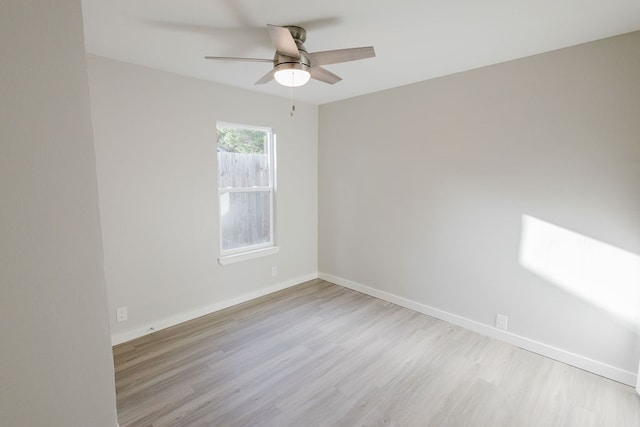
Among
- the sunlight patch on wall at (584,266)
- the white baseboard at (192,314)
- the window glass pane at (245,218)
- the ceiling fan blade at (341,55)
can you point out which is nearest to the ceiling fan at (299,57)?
the ceiling fan blade at (341,55)

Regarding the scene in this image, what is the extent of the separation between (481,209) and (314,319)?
2.02m

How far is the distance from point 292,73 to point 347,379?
2231 mm

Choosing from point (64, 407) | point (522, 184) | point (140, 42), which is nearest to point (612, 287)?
point (522, 184)

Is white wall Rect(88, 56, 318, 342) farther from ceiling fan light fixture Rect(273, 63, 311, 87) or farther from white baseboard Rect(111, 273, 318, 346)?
ceiling fan light fixture Rect(273, 63, 311, 87)

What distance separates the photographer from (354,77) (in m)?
3.02

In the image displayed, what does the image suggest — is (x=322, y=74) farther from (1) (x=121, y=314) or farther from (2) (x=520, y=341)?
(2) (x=520, y=341)

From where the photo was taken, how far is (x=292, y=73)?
1946mm

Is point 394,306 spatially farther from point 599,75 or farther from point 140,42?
point 140,42

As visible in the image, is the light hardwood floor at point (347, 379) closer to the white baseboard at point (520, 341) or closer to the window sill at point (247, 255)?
the white baseboard at point (520, 341)

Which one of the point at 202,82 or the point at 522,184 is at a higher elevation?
the point at 202,82

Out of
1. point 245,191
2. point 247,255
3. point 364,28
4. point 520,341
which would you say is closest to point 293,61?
point 364,28

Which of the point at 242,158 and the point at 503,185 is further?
the point at 242,158

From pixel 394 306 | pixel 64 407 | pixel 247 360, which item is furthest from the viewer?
pixel 394 306

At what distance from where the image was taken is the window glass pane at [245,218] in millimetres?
3551
